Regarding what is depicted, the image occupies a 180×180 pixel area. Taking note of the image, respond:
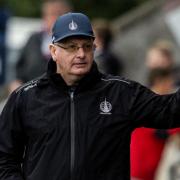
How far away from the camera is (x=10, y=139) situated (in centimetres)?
758

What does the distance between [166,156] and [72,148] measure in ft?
10.0

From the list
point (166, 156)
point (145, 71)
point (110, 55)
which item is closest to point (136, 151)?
point (166, 156)

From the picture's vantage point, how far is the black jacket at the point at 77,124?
24.1ft

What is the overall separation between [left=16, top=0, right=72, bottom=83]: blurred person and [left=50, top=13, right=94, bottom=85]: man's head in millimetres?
3798

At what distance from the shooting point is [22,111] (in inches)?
298

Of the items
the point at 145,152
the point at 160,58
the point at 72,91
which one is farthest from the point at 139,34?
the point at 72,91

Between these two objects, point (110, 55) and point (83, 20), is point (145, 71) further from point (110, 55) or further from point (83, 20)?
point (83, 20)

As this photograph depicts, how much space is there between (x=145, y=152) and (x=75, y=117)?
9.72 ft

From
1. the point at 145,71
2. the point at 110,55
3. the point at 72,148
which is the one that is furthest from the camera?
the point at 145,71

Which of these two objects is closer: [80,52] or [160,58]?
[80,52]

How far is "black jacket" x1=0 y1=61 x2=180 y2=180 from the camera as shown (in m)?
7.34

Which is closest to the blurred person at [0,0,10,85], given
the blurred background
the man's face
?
the blurred background

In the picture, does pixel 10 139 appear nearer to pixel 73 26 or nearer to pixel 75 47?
pixel 75 47

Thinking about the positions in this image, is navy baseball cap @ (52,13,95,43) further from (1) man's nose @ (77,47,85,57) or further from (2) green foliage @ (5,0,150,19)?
(2) green foliage @ (5,0,150,19)
